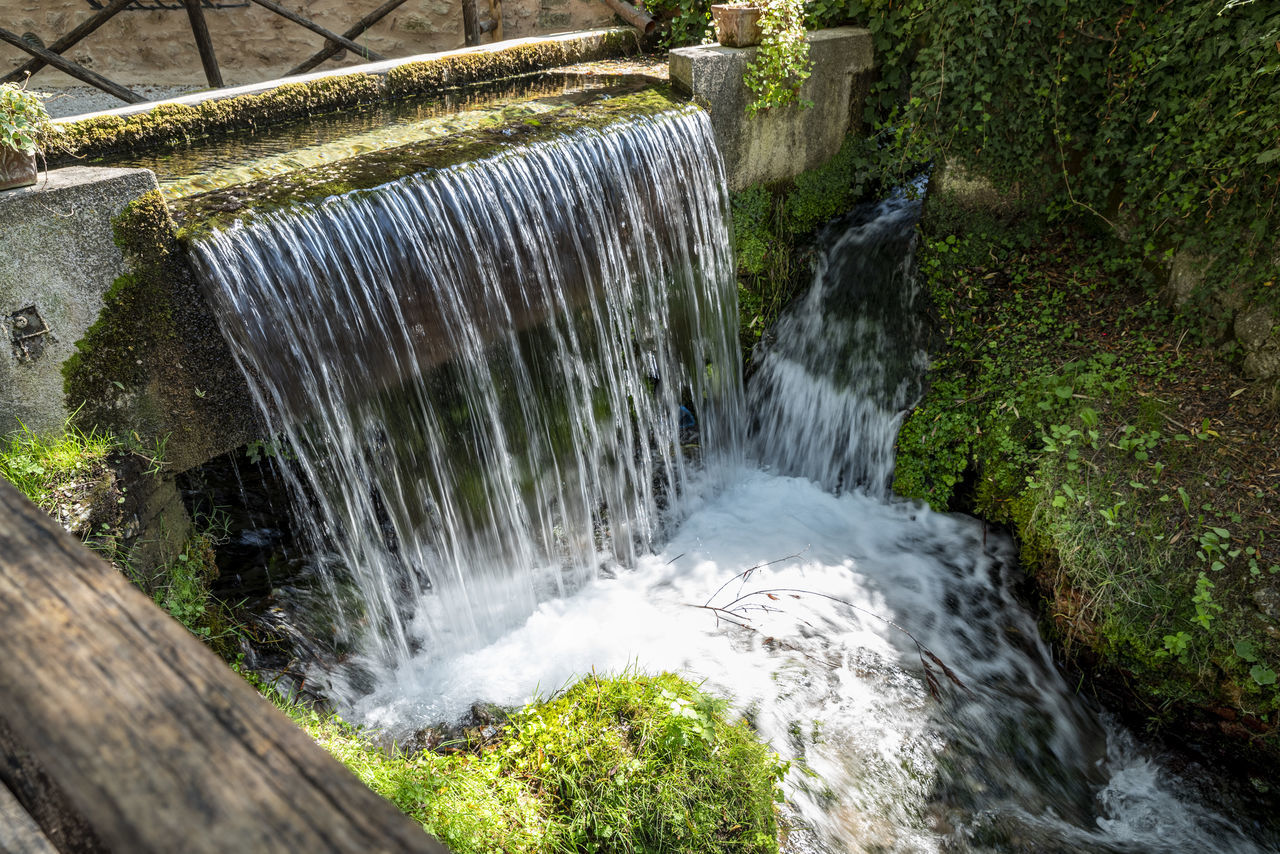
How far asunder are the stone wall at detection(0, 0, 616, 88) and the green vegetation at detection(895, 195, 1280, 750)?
6.16 metres

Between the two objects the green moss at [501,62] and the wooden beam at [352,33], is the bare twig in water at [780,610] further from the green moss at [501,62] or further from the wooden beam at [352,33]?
the wooden beam at [352,33]

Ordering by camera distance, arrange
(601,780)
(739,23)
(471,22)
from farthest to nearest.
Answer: (471,22), (739,23), (601,780)

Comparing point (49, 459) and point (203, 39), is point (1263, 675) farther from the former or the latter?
point (203, 39)

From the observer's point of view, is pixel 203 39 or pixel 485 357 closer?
pixel 485 357

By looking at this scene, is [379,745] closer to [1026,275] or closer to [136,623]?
[136,623]

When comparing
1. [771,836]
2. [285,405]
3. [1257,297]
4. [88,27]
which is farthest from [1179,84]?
[88,27]

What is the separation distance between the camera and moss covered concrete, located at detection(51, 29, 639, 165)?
4949 millimetres

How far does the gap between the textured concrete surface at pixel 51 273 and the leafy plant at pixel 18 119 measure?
0.17 meters

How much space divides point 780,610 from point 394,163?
350 centimetres

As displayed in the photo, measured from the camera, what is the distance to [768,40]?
5.97 metres

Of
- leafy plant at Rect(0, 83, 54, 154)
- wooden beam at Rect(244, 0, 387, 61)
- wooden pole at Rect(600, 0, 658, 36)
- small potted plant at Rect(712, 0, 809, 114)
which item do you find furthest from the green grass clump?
wooden pole at Rect(600, 0, 658, 36)

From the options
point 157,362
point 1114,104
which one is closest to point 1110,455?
point 1114,104

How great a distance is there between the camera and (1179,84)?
16.6 feet

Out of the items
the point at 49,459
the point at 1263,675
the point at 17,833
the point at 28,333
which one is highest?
the point at 17,833
